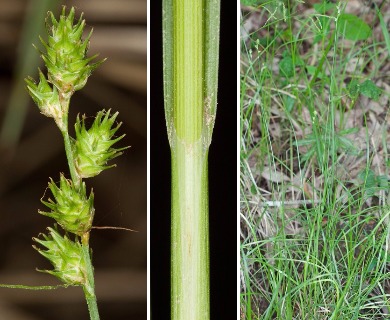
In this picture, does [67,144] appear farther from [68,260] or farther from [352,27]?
[352,27]

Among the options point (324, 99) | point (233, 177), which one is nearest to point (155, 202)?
point (233, 177)

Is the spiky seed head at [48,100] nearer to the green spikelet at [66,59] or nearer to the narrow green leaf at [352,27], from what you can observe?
the green spikelet at [66,59]

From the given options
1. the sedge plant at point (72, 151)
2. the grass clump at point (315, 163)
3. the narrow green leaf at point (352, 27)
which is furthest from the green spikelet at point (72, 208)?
the narrow green leaf at point (352, 27)

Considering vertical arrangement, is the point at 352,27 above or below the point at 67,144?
above

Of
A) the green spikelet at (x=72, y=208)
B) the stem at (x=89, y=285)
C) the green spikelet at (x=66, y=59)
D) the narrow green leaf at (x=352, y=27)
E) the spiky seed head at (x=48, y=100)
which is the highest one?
the narrow green leaf at (x=352, y=27)

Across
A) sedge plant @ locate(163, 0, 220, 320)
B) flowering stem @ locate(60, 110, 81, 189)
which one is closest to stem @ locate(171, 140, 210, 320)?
sedge plant @ locate(163, 0, 220, 320)

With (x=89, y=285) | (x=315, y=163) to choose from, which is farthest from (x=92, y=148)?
(x=315, y=163)

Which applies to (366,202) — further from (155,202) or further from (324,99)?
(155,202)
